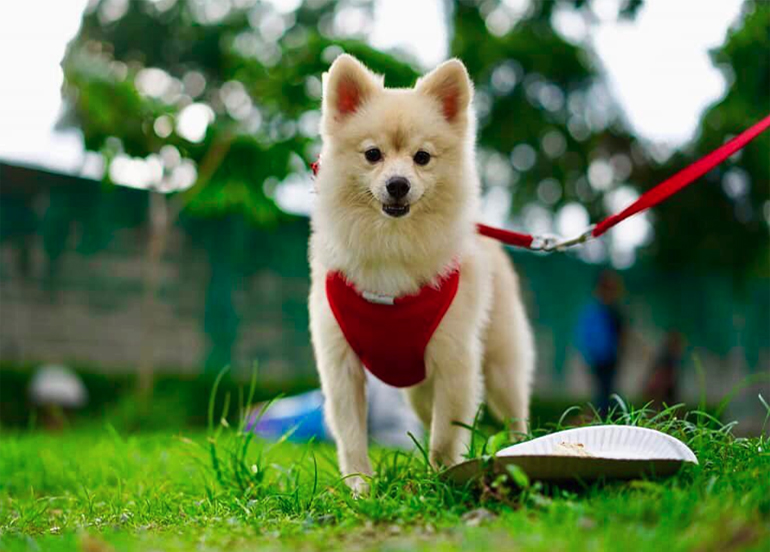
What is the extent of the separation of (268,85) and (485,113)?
28.7ft

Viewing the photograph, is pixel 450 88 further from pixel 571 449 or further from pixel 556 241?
pixel 571 449

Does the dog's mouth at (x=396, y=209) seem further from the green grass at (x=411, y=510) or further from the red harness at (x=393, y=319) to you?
the green grass at (x=411, y=510)

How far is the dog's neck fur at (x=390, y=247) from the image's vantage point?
3436 mm

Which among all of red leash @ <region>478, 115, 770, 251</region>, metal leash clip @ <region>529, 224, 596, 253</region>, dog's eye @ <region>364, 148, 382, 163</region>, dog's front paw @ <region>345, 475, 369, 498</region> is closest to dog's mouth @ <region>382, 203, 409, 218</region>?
dog's eye @ <region>364, 148, 382, 163</region>

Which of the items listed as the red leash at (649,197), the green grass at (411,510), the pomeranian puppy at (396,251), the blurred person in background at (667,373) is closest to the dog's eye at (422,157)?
the pomeranian puppy at (396,251)

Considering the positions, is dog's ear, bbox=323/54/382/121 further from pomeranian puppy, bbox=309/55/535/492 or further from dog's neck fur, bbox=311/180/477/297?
dog's neck fur, bbox=311/180/477/297

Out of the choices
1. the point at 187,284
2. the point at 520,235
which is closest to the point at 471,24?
the point at 187,284

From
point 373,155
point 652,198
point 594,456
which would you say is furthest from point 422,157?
point 594,456

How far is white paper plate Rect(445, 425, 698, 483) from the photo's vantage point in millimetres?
2510

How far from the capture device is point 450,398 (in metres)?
3.50

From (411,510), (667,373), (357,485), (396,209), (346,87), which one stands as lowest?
(667,373)

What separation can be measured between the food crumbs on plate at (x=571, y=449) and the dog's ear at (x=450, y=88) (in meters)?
1.60

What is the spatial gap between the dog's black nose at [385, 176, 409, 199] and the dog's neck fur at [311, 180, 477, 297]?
0.47 feet

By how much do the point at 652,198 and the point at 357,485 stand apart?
1.88 meters
